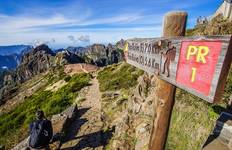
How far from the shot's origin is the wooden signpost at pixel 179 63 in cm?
235

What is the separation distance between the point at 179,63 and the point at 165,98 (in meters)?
0.82

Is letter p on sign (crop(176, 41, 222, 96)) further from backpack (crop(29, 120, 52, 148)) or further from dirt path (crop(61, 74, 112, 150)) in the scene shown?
dirt path (crop(61, 74, 112, 150))

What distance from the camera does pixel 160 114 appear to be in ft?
12.4

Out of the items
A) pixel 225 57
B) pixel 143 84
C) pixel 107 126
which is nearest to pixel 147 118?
pixel 143 84

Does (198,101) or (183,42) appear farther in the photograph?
(198,101)

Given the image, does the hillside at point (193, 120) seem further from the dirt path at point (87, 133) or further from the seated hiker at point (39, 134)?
the dirt path at point (87, 133)

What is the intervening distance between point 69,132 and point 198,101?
842 cm

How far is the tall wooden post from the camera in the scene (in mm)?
3537

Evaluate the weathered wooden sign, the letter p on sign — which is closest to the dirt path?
the weathered wooden sign

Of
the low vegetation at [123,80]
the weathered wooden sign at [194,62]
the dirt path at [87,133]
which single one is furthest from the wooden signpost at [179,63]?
the low vegetation at [123,80]

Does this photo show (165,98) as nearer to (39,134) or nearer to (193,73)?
(193,73)

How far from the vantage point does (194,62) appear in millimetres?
2689

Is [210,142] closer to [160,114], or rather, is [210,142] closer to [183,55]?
[160,114]

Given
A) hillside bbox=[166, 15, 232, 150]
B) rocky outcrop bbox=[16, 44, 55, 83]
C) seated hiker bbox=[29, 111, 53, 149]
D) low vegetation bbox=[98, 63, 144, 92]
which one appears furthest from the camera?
rocky outcrop bbox=[16, 44, 55, 83]
